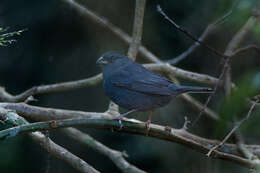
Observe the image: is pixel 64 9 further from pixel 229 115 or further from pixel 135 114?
pixel 229 115

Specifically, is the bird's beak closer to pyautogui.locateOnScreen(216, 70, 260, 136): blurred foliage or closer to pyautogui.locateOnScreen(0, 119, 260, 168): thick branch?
pyautogui.locateOnScreen(0, 119, 260, 168): thick branch

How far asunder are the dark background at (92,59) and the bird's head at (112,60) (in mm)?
823

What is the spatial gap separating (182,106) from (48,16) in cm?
230

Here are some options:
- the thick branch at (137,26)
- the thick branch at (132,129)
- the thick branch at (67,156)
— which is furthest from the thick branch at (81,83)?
the thick branch at (132,129)

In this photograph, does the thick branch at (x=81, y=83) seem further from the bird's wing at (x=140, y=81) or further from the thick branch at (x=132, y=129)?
the thick branch at (x=132, y=129)

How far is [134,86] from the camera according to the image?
14.4 ft

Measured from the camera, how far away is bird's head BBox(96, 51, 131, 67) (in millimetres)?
4688

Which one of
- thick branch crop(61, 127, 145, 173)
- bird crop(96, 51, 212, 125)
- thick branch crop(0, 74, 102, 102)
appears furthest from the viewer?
thick branch crop(0, 74, 102, 102)

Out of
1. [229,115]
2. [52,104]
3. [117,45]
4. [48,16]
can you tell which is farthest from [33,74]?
[229,115]

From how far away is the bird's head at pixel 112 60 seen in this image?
15.4 feet

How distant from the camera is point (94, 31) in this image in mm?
5766

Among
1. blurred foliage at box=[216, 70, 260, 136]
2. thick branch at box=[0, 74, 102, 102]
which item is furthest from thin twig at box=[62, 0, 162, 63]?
blurred foliage at box=[216, 70, 260, 136]

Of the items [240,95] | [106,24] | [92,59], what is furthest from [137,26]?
[240,95]

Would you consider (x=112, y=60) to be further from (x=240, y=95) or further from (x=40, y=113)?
(x=240, y=95)
